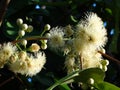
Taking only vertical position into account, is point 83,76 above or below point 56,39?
below

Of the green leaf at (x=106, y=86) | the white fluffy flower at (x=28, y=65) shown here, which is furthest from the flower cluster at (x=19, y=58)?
the green leaf at (x=106, y=86)

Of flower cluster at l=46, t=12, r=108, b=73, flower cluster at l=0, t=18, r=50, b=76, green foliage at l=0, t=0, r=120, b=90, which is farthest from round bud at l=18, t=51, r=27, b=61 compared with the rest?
green foliage at l=0, t=0, r=120, b=90

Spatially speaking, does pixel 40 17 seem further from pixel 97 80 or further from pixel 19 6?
pixel 97 80

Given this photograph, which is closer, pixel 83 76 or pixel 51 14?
pixel 83 76

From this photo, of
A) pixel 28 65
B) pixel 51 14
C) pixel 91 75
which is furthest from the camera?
pixel 51 14

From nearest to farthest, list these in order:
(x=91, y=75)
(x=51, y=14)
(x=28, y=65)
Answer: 1. (x=91, y=75)
2. (x=28, y=65)
3. (x=51, y=14)

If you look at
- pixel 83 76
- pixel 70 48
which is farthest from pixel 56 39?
pixel 83 76

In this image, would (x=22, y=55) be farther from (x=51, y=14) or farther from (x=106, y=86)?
(x=51, y=14)

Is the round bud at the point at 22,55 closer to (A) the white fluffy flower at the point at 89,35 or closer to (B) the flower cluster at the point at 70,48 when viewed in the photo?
(B) the flower cluster at the point at 70,48
